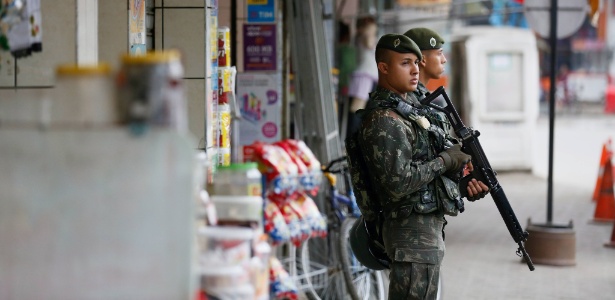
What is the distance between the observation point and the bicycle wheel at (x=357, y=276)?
8602mm

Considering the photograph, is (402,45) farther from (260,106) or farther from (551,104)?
(551,104)

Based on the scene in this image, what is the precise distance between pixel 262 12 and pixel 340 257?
121 inches

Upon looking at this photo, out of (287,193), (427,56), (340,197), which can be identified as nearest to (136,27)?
(287,193)

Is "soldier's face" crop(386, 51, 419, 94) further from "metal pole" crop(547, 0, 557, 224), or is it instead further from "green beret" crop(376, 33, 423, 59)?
"metal pole" crop(547, 0, 557, 224)

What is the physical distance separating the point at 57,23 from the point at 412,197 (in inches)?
85.6

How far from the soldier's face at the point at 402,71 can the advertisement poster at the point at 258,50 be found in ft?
14.4

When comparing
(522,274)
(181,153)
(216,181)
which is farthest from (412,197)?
(522,274)

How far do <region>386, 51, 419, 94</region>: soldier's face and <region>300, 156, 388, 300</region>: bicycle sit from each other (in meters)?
2.21

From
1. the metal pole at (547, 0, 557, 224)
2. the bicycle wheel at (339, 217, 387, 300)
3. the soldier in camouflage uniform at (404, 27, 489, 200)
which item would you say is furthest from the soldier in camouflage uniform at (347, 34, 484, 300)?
the metal pole at (547, 0, 557, 224)

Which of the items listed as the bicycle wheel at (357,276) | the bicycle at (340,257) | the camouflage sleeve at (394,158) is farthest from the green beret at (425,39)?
the bicycle wheel at (357,276)

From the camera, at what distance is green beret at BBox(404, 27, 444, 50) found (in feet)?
23.0

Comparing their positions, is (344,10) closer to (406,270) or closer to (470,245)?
(470,245)

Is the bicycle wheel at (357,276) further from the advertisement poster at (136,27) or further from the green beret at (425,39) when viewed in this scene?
the advertisement poster at (136,27)

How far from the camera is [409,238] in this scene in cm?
654
